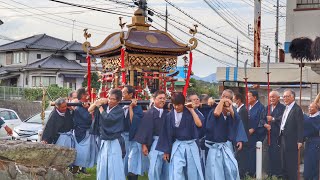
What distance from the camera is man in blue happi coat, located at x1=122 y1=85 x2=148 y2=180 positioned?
8969 mm

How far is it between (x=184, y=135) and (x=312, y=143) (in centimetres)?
332

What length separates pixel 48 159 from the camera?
8.20 meters

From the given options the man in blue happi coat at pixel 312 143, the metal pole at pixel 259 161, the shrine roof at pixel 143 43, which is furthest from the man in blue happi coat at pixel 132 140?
the man in blue happi coat at pixel 312 143

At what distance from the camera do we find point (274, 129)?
10.2 m

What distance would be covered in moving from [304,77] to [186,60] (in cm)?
296

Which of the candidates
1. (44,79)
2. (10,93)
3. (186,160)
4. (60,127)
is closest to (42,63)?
(44,79)

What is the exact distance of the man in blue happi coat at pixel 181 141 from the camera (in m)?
7.80

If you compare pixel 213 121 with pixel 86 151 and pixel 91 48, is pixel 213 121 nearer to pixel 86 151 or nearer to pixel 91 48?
pixel 86 151

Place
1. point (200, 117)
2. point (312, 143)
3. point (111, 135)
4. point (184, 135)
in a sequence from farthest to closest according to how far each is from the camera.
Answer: point (312, 143) → point (111, 135) → point (200, 117) → point (184, 135)

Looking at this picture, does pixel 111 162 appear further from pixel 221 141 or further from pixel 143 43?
pixel 143 43

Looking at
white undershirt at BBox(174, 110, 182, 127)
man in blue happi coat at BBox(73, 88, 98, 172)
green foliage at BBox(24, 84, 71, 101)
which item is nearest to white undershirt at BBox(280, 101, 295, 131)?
white undershirt at BBox(174, 110, 182, 127)

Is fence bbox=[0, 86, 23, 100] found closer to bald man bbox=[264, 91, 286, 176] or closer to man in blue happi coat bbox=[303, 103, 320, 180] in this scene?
bald man bbox=[264, 91, 286, 176]

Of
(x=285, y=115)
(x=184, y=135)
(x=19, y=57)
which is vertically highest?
(x=19, y=57)

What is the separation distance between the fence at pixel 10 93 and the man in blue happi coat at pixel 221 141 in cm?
2804
